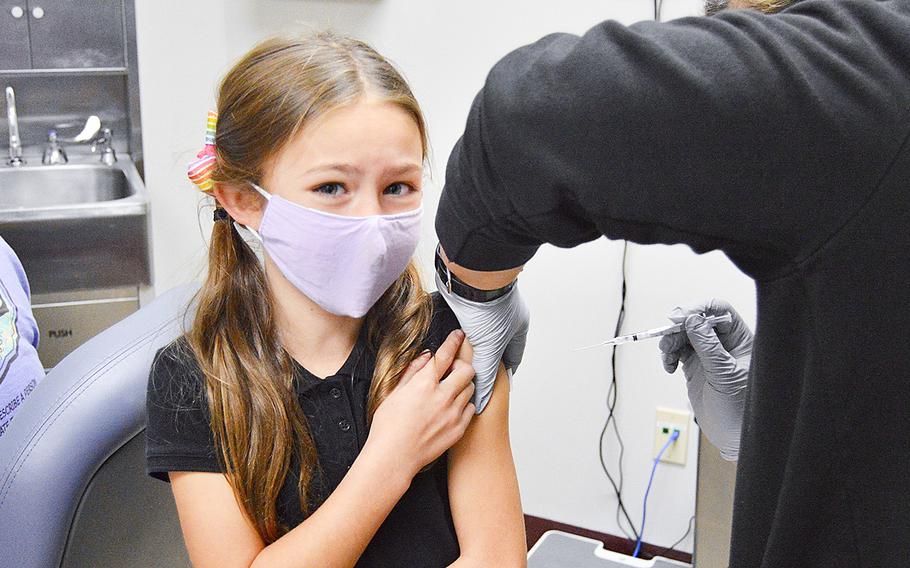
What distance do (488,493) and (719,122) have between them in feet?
2.38

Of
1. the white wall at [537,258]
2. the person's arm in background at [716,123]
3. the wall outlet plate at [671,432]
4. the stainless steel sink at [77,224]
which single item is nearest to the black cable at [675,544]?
the white wall at [537,258]

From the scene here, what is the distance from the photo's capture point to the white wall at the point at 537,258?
2.63m

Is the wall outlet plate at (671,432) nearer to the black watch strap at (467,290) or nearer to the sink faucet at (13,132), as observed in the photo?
the black watch strap at (467,290)

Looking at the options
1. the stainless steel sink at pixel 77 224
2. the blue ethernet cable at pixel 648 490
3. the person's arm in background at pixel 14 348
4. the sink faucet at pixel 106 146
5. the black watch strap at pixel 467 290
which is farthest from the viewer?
the sink faucet at pixel 106 146

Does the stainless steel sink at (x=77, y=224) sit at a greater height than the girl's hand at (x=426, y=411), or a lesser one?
lesser

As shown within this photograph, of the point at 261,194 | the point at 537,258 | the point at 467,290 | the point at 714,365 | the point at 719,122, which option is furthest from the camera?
the point at 537,258

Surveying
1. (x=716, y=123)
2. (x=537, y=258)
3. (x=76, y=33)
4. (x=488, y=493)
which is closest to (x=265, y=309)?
(x=488, y=493)

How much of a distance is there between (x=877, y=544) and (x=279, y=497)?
0.73 metres

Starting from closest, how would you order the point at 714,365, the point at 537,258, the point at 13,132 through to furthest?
the point at 714,365 → the point at 537,258 → the point at 13,132

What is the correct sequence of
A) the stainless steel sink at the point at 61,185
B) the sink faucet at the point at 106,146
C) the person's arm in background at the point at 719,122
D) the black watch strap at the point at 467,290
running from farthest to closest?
1. the sink faucet at the point at 106,146
2. the stainless steel sink at the point at 61,185
3. the black watch strap at the point at 467,290
4. the person's arm in background at the point at 719,122

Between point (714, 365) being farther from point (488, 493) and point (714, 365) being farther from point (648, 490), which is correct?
point (648, 490)

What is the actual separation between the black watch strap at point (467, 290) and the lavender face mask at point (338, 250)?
0.25 ft

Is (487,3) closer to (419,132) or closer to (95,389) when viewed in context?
(419,132)

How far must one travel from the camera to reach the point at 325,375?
1273 millimetres
